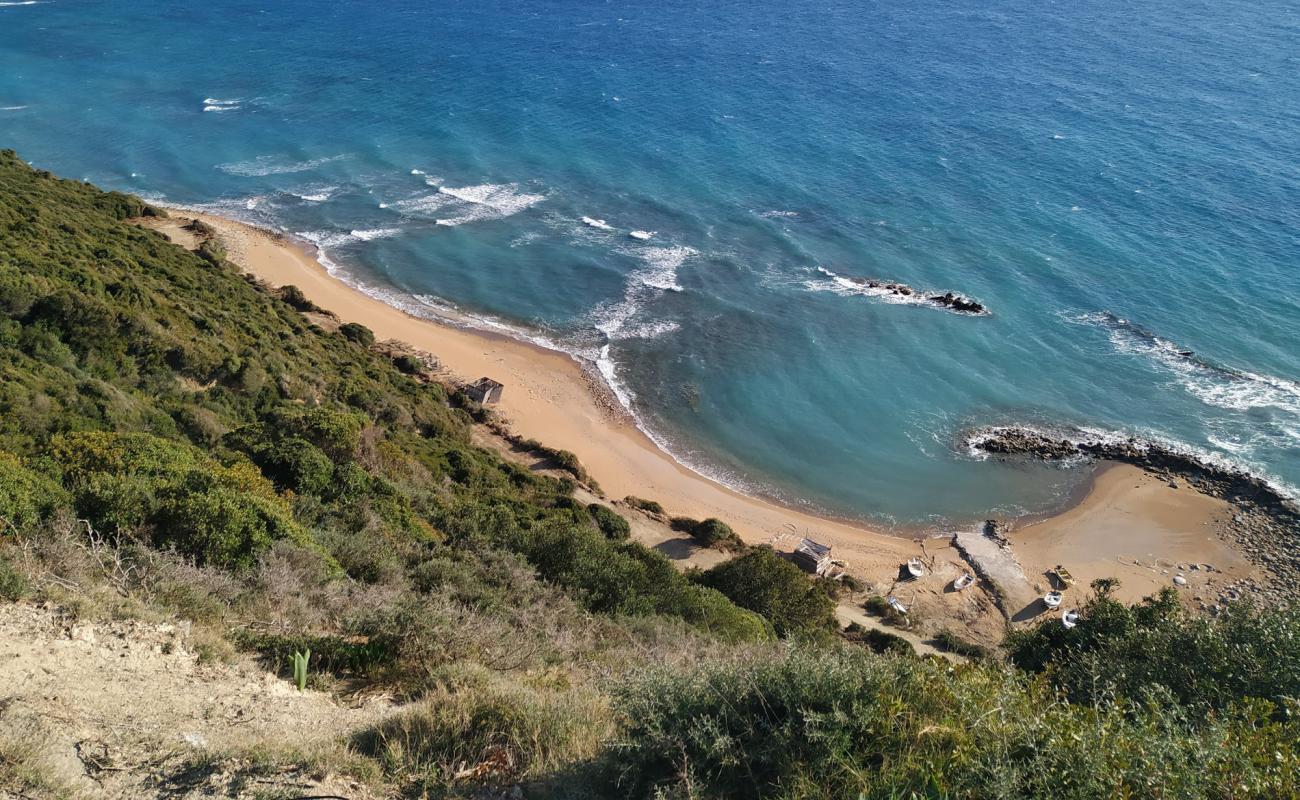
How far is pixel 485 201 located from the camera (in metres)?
54.0

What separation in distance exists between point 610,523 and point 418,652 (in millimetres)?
15712

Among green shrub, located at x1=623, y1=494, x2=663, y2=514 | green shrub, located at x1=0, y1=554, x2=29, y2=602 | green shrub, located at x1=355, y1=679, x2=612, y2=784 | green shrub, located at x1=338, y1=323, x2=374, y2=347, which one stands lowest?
green shrub, located at x1=623, y1=494, x2=663, y2=514

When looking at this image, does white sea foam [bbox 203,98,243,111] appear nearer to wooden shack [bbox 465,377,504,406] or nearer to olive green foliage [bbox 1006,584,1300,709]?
wooden shack [bbox 465,377,504,406]

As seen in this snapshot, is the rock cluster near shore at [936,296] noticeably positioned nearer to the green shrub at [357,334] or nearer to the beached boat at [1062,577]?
the beached boat at [1062,577]

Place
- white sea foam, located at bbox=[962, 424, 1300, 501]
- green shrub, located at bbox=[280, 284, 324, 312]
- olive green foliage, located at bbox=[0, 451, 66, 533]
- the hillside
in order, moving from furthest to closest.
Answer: green shrub, located at bbox=[280, 284, 324, 312], white sea foam, located at bbox=[962, 424, 1300, 501], olive green foliage, located at bbox=[0, 451, 66, 533], the hillside

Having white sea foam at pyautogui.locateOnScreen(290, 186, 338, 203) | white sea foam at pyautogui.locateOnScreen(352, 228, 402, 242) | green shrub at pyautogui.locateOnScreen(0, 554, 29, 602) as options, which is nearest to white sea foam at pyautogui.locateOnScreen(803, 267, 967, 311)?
white sea foam at pyautogui.locateOnScreen(352, 228, 402, 242)

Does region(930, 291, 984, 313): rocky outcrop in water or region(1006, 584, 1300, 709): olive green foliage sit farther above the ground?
region(1006, 584, 1300, 709): olive green foliage

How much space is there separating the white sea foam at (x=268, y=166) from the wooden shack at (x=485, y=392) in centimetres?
3303

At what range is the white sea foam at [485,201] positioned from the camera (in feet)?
170

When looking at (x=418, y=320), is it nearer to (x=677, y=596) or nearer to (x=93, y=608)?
(x=677, y=596)

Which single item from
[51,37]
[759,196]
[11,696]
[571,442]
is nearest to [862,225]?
[759,196]

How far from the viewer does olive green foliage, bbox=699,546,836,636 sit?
2209 centimetres

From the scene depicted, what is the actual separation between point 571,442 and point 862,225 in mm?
27341

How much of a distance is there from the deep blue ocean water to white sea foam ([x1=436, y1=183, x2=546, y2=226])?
282mm
